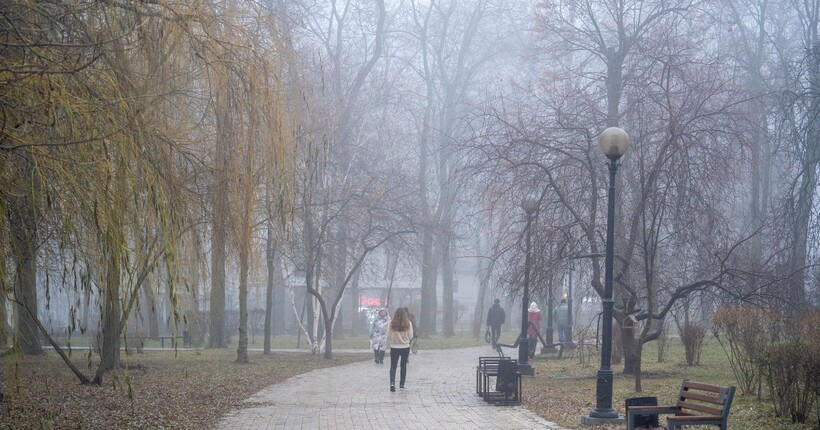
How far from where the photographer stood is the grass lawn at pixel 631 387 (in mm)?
13016

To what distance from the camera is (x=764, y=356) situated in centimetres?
1326

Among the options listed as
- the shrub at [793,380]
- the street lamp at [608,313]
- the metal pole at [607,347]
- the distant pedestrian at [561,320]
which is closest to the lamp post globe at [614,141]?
the street lamp at [608,313]

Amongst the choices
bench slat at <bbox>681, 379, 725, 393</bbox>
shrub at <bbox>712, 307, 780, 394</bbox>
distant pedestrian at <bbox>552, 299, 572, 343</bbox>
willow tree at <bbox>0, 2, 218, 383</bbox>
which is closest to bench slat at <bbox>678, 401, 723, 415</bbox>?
bench slat at <bbox>681, 379, 725, 393</bbox>

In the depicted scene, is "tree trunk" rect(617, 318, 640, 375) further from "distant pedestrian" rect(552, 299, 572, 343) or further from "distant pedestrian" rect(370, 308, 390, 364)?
"distant pedestrian" rect(552, 299, 572, 343)

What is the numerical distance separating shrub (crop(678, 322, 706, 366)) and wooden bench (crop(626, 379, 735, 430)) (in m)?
11.1

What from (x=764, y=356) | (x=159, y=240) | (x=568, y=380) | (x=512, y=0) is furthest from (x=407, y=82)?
(x=159, y=240)

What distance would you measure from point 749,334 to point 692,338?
24.9 feet

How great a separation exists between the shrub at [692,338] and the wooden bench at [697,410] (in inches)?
437

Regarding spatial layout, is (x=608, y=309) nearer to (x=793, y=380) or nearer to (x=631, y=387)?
(x=793, y=380)

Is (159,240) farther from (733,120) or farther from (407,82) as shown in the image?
(407,82)

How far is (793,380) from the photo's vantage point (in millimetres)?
11961

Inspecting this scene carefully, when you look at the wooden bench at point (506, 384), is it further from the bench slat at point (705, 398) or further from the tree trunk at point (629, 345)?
the bench slat at point (705, 398)

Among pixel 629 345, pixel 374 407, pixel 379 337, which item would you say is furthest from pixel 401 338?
pixel 379 337

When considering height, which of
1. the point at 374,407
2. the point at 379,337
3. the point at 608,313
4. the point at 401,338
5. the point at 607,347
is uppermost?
the point at 608,313
